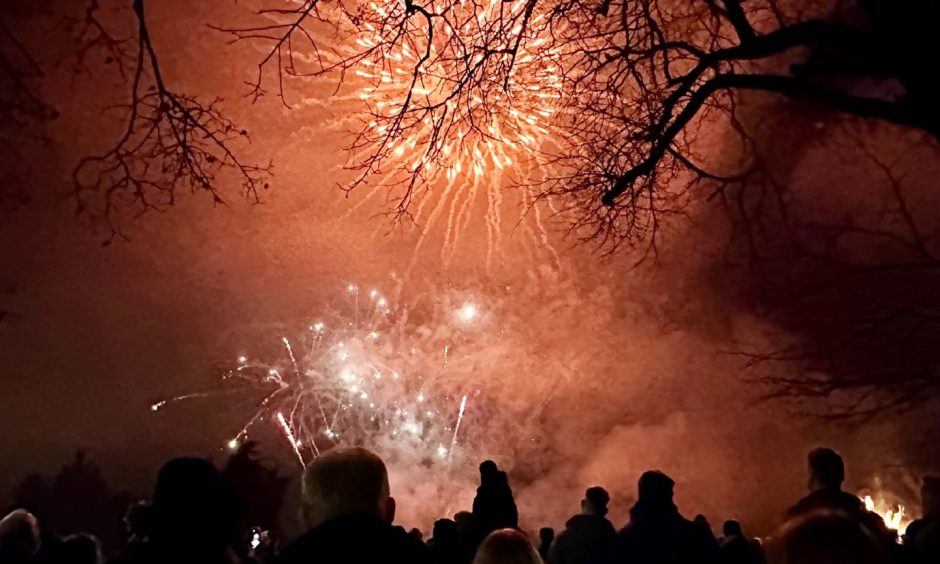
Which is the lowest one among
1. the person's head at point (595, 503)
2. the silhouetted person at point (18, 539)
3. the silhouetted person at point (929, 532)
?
the silhouetted person at point (929, 532)

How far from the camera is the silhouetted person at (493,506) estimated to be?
4.98m

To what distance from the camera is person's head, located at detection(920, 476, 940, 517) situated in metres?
3.78

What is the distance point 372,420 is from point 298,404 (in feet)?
4.90

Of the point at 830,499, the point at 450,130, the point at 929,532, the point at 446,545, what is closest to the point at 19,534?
the point at 446,545

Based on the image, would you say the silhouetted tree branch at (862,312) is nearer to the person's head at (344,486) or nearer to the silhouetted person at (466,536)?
the silhouetted person at (466,536)

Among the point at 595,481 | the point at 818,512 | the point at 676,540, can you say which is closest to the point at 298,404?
the point at 595,481

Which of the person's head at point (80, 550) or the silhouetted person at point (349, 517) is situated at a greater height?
the person's head at point (80, 550)

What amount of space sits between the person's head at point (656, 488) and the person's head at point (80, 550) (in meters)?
2.94

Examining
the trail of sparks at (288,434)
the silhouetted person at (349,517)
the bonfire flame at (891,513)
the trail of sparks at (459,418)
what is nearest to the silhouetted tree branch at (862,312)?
the bonfire flame at (891,513)

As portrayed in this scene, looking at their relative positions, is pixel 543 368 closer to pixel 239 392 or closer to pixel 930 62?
pixel 239 392

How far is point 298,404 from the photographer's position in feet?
49.5

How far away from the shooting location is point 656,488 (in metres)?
4.01

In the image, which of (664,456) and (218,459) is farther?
(218,459)

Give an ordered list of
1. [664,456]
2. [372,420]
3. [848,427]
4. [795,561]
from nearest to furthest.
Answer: [795,561] → [848,427] → [664,456] → [372,420]
